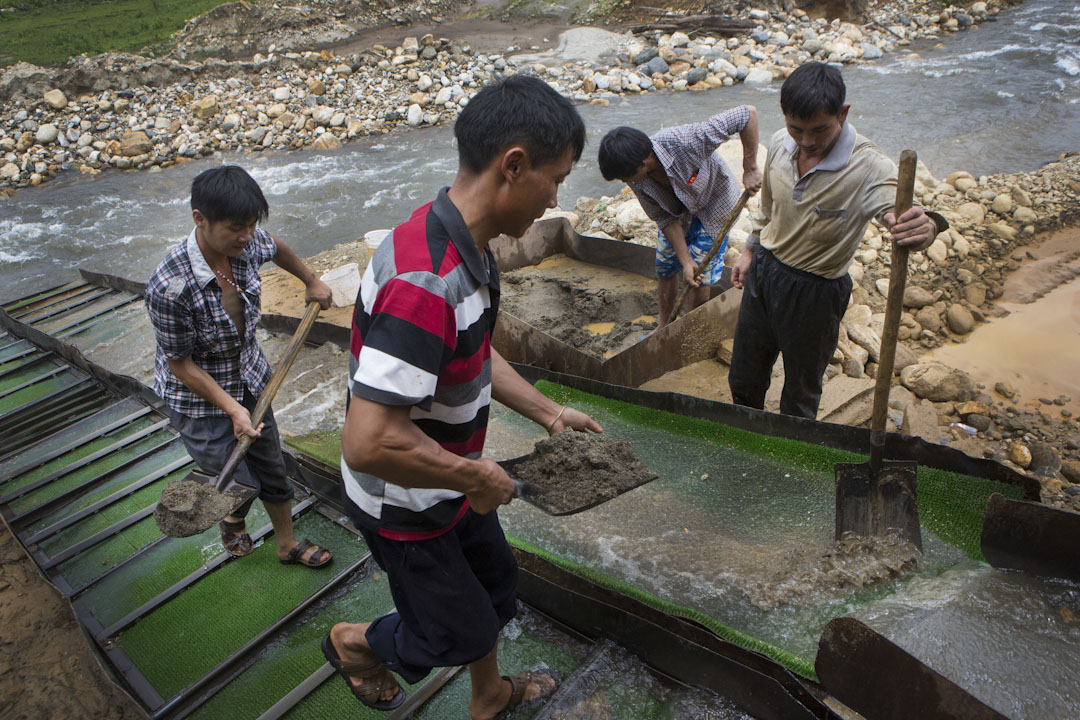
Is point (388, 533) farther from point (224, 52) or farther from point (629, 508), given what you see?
point (224, 52)

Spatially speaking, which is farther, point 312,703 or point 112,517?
point 112,517

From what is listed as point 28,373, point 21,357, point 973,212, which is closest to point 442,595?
point 28,373

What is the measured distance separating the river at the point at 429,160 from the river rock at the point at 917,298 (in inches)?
153

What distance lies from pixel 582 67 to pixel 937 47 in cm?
754

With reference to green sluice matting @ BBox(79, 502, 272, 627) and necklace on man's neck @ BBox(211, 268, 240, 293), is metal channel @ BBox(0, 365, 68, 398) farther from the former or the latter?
necklace on man's neck @ BBox(211, 268, 240, 293)

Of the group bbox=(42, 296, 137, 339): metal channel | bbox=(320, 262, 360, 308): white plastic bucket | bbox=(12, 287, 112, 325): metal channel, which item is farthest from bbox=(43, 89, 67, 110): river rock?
bbox=(320, 262, 360, 308): white plastic bucket

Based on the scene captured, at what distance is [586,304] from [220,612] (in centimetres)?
345

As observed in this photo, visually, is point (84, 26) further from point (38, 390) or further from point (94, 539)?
point (94, 539)

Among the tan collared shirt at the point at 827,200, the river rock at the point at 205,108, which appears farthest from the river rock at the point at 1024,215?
the river rock at the point at 205,108

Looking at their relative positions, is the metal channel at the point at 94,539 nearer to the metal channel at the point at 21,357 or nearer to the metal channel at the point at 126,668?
the metal channel at the point at 126,668

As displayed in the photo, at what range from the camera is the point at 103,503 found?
3.51 metres

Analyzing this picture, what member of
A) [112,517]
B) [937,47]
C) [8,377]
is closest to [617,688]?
[112,517]

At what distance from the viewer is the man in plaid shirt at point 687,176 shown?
3787 millimetres

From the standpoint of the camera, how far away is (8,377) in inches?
202
